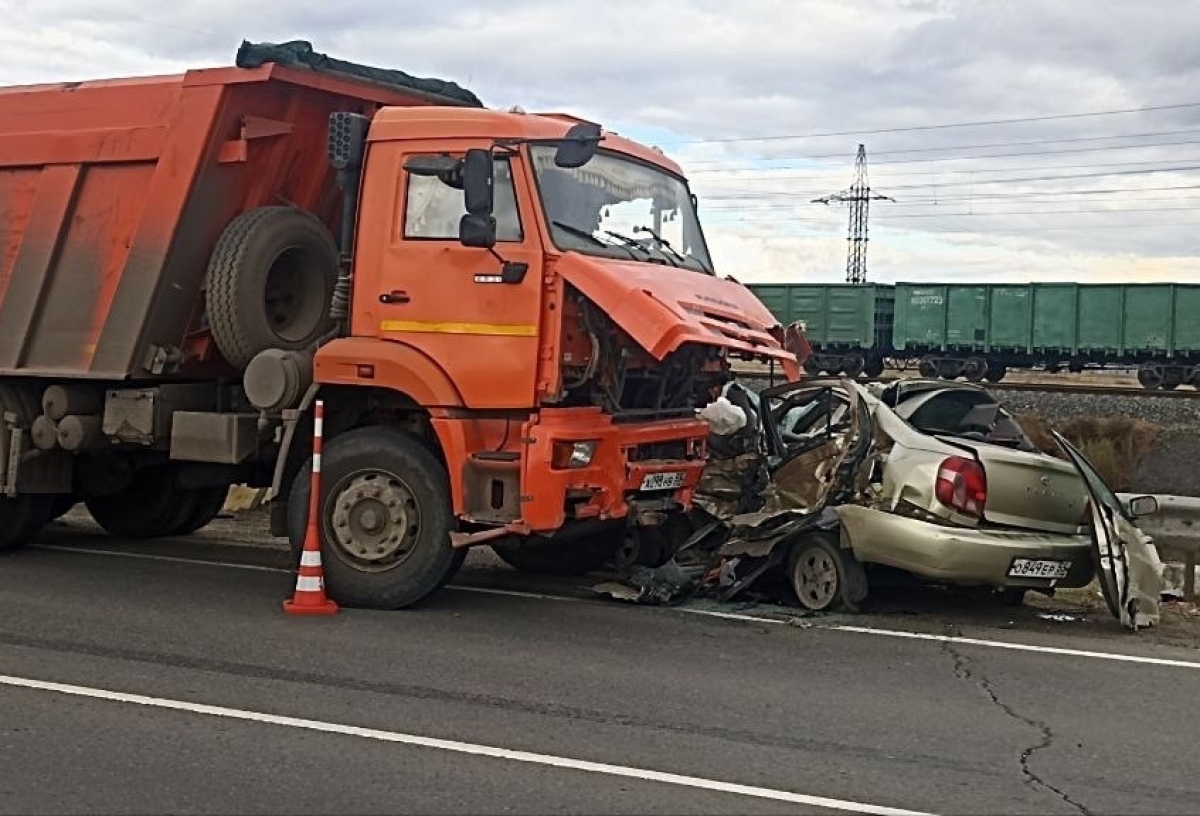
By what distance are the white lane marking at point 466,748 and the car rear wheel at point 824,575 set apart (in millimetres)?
3489

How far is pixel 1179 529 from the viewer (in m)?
9.36

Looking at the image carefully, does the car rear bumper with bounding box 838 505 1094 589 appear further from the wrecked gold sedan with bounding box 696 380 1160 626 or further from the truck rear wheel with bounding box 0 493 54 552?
the truck rear wheel with bounding box 0 493 54 552

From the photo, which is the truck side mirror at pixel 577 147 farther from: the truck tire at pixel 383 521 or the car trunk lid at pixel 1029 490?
the car trunk lid at pixel 1029 490

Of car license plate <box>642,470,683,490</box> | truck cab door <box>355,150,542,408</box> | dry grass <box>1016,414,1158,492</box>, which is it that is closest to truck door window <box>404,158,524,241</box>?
truck cab door <box>355,150,542,408</box>

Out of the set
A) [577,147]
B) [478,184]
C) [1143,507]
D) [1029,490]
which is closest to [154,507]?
[478,184]

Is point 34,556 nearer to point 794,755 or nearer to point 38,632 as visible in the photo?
point 38,632

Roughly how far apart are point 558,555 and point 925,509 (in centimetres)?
298

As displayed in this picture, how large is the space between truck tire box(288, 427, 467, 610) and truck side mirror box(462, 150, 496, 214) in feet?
5.02

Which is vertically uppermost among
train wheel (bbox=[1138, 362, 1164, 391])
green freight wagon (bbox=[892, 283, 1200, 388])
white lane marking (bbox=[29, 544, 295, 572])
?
green freight wagon (bbox=[892, 283, 1200, 388])

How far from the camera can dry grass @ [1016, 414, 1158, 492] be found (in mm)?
18703

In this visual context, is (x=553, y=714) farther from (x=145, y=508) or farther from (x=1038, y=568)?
(x=145, y=508)

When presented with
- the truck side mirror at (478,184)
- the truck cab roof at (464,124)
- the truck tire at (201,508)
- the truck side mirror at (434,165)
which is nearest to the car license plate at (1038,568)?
the truck cab roof at (464,124)

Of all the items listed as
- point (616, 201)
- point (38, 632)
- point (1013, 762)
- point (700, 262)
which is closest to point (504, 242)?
point (616, 201)

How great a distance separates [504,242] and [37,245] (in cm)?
401
